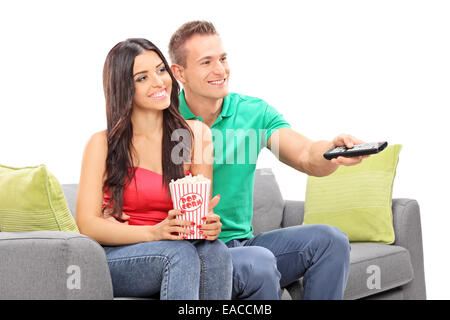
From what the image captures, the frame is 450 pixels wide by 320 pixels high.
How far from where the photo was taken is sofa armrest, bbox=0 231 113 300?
2086 mm

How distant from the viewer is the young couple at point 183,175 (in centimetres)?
210

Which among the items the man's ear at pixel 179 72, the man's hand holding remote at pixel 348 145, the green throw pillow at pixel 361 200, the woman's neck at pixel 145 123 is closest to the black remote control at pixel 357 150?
the man's hand holding remote at pixel 348 145

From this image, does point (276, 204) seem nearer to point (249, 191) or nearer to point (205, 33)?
point (249, 191)

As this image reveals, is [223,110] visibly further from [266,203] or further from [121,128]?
[266,203]

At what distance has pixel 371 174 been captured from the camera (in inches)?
141

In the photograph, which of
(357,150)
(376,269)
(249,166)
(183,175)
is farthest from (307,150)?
(376,269)

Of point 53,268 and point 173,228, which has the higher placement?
point 173,228

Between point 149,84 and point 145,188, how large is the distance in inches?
15.7

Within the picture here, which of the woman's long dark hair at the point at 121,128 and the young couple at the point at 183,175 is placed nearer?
the young couple at the point at 183,175

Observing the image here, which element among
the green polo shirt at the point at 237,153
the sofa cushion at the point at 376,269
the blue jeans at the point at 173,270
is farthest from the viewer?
the sofa cushion at the point at 376,269

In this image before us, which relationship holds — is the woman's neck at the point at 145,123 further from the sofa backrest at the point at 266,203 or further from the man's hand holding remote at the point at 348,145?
the sofa backrest at the point at 266,203

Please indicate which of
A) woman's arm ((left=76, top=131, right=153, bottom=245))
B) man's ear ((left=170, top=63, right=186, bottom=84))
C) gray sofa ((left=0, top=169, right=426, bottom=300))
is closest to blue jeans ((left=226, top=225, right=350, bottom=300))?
gray sofa ((left=0, top=169, right=426, bottom=300))

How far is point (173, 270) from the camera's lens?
79.4 inches

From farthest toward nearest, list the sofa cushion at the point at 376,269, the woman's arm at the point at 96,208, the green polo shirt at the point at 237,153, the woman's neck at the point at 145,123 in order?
1. the sofa cushion at the point at 376,269
2. the green polo shirt at the point at 237,153
3. the woman's neck at the point at 145,123
4. the woman's arm at the point at 96,208
